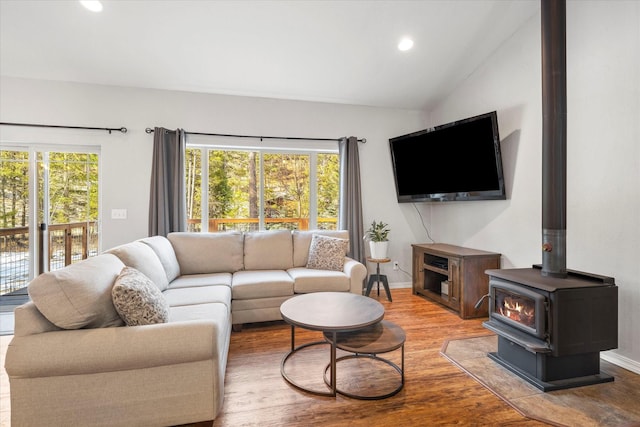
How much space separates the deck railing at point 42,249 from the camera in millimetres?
3643

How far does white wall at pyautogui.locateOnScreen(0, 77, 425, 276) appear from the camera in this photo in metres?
3.61

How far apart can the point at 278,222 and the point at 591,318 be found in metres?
3.38

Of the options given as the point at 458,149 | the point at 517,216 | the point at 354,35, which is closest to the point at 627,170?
the point at 517,216

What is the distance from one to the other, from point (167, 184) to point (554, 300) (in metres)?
3.92

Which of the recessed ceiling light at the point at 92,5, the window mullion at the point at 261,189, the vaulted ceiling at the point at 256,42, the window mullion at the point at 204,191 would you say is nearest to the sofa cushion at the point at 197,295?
the window mullion at the point at 204,191

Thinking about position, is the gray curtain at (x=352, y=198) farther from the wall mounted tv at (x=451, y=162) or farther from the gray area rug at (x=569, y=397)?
the gray area rug at (x=569, y=397)

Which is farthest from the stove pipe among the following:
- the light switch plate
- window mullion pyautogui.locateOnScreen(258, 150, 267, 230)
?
the light switch plate

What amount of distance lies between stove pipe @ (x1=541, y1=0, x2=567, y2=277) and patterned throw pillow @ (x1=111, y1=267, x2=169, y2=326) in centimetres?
264

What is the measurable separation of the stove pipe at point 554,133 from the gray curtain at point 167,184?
3.68 m

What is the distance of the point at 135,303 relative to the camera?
Result: 1.73 meters

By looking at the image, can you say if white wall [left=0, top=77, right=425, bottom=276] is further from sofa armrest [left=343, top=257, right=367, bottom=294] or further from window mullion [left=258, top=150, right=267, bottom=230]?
sofa armrest [left=343, top=257, right=367, bottom=294]

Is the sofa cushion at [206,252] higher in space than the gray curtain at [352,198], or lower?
lower

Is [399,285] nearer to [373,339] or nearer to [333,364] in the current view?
[373,339]

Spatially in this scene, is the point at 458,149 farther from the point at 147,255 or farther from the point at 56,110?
the point at 56,110
